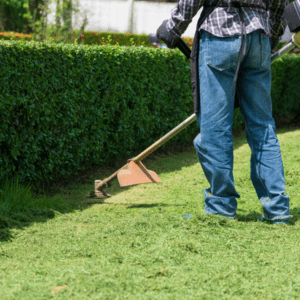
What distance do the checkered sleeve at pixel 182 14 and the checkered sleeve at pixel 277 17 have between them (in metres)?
0.61

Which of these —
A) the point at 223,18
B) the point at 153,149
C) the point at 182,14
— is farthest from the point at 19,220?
the point at 223,18

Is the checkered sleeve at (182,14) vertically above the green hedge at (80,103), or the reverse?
the checkered sleeve at (182,14)

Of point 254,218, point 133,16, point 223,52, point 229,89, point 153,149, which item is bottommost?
point 254,218

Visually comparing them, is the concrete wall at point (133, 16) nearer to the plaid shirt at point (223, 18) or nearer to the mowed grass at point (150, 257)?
the mowed grass at point (150, 257)

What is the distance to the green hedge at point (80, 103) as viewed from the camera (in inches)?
161

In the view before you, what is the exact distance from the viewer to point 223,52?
2.87 meters

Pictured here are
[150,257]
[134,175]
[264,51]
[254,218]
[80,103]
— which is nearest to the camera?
[150,257]

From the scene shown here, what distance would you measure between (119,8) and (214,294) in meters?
18.9

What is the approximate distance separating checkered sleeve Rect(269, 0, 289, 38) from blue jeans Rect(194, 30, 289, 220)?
1.12 feet

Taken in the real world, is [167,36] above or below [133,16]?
below

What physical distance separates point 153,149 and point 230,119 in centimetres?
92

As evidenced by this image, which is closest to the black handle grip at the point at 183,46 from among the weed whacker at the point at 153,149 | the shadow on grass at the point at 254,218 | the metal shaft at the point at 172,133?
the weed whacker at the point at 153,149

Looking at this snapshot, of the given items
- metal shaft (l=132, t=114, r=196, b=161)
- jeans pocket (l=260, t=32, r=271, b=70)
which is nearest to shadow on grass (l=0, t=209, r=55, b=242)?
metal shaft (l=132, t=114, r=196, b=161)

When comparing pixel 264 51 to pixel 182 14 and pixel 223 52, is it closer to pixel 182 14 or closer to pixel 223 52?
pixel 223 52
